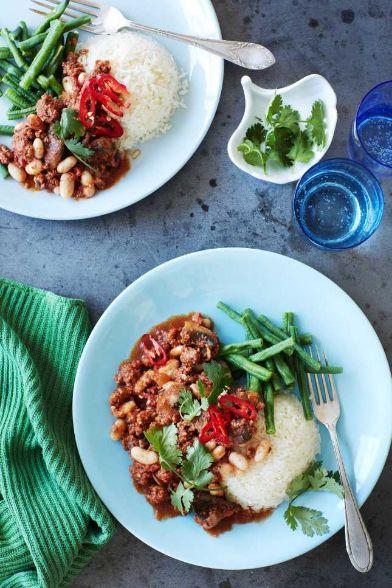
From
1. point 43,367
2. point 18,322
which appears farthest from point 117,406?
point 18,322

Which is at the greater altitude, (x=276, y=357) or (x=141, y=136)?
(x=141, y=136)

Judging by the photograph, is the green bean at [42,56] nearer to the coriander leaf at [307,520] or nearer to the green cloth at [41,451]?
the green cloth at [41,451]

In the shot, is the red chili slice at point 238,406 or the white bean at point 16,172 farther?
the white bean at point 16,172

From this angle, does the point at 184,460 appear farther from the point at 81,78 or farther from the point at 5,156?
the point at 81,78

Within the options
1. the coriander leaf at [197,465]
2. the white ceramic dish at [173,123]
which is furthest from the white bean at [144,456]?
the white ceramic dish at [173,123]

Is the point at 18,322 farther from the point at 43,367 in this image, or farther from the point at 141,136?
the point at 141,136

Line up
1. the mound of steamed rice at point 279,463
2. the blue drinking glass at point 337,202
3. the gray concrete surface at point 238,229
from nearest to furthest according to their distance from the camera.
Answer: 1. the mound of steamed rice at point 279,463
2. the blue drinking glass at point 337,202
3. the gray concrete surface at point 238,229
